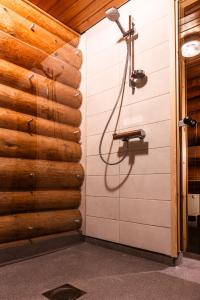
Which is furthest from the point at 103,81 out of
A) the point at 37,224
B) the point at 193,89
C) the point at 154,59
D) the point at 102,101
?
the point at 37,224

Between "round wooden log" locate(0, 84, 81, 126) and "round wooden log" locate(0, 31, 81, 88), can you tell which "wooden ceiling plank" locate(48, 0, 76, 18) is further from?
"round wooden log" locate(0, 84, 81, 126)

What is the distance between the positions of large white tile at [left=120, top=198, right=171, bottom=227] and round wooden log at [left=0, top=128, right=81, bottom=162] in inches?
31.2

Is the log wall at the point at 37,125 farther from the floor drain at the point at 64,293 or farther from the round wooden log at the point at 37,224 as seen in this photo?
the floor drain at the point at 64,293

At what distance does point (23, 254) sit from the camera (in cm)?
219

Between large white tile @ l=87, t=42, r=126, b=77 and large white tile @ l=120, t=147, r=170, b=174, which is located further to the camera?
large white tile @ l=87, t=42, r=126, b=77

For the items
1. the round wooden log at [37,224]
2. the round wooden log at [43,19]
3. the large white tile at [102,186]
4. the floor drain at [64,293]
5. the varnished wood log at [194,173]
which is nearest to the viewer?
the floor drain at [64,293]

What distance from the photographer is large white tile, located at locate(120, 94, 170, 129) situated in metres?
2.17

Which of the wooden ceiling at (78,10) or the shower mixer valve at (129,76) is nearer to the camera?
the shower mixer valve at (129,76)

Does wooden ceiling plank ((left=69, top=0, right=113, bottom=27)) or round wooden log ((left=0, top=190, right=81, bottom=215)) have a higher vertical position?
wooden ceiling plank ((left=69, top=0, right=113, bottom=27))

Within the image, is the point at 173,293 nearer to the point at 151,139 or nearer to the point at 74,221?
the point at 151,139

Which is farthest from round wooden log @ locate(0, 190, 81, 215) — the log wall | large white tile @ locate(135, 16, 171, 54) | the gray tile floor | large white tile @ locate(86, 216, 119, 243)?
large white tile @ locate(135, 16, 171, 54)

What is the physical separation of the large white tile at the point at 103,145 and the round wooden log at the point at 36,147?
0.15m

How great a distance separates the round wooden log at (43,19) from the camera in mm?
2382

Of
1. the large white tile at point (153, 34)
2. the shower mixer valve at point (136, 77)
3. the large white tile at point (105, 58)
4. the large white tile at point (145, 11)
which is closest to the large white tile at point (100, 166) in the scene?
the shower mixer valve at point (136, 77)
